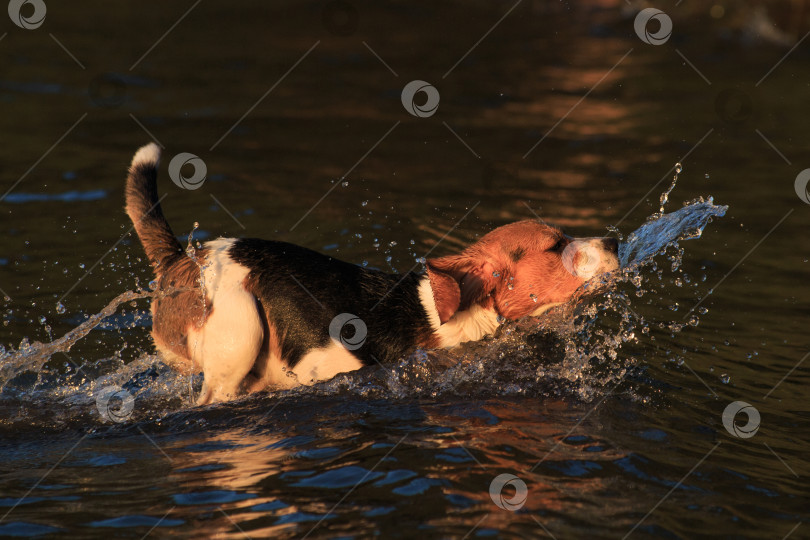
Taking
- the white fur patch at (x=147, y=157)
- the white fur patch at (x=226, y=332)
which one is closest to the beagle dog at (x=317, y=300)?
the white fur patch at (x=226, y=332)

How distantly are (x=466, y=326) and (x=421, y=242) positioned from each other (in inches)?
122

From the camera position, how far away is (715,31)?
1652 centimetres

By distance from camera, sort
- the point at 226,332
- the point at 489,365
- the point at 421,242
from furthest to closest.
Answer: the point at 421,242
the point at 489,365
the point at 226,332

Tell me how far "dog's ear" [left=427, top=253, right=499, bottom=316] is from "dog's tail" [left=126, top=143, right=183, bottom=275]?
5.53 feet

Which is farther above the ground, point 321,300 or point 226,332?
point 321,300

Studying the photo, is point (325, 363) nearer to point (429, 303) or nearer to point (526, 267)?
point (429, 303)

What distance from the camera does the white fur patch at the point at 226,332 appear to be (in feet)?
19.0

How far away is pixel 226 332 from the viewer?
18.9 feet

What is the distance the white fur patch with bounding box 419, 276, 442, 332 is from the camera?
625cm

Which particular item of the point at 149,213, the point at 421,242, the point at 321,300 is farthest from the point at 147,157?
the point at 421,242

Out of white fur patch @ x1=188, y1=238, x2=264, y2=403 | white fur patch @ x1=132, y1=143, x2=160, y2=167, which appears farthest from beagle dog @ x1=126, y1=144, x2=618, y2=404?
white fur patch @ x1=132, y1=143, x2=160, y2=167

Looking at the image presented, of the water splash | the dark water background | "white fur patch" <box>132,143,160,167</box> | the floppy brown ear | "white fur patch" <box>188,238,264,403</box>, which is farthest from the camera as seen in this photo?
"white fur patch" <box>132,143,160,167</box>

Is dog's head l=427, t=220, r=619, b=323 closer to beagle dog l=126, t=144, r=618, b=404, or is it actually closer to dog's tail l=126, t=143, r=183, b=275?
beagle dog l=126, t=144, r=618, b=404

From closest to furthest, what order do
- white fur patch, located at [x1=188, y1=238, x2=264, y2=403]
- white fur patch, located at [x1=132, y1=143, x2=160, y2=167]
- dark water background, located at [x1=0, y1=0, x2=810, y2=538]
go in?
dark water background, located at [x1=0, y1=0, x2=810, y2=538], white fur patch, located at [x1=188, y1=238, x2=264, y2=403], white fur patch, located at [x1=132, y1=143, x2=160, y2=167]
